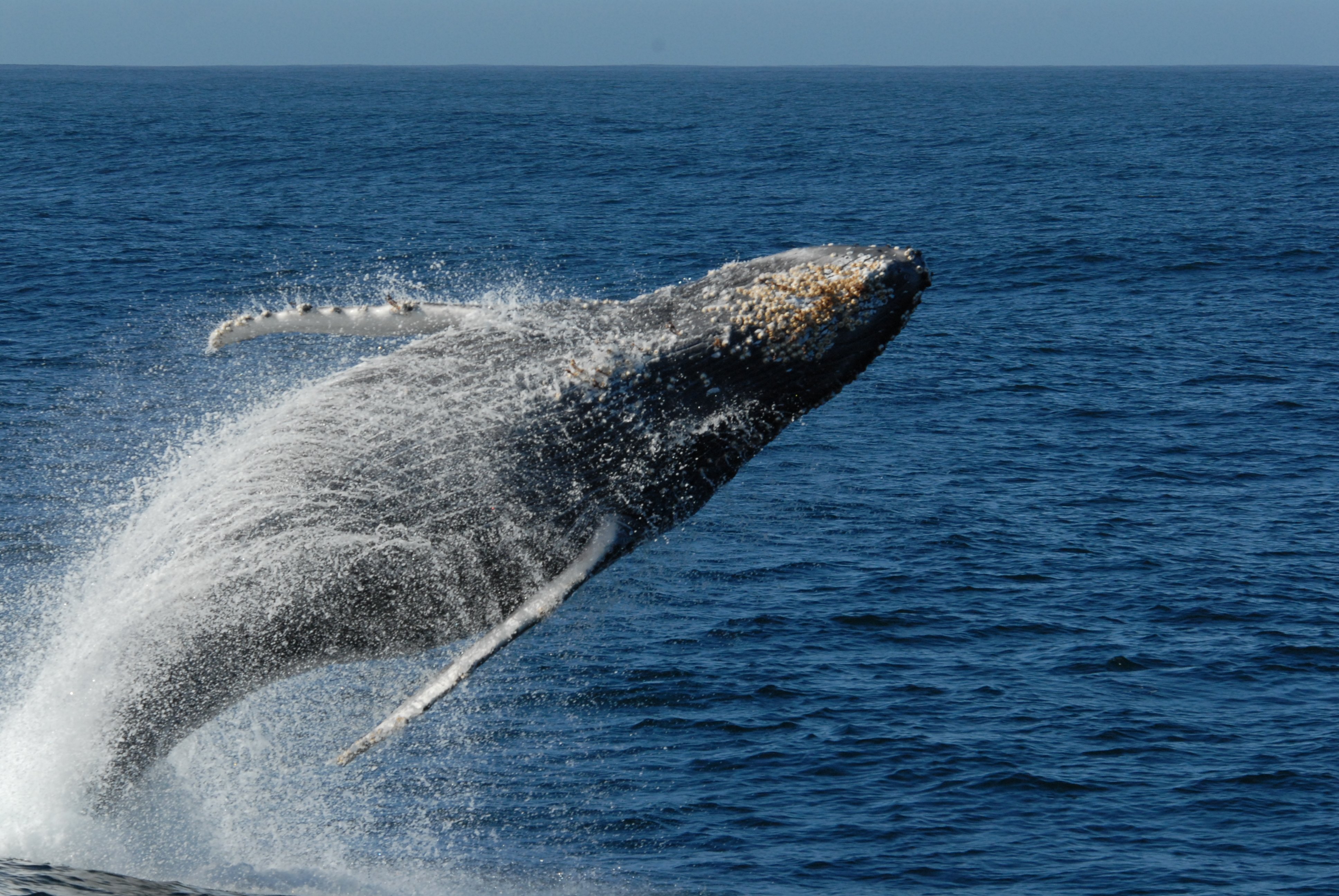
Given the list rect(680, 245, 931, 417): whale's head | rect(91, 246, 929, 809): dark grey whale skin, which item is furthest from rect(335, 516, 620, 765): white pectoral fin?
rect(680, 245, 931, 417): whale's head

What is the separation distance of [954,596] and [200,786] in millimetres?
19300

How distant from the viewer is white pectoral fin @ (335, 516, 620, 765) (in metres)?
10.8

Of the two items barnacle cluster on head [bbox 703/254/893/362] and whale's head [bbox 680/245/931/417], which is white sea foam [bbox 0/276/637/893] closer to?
whale's head [bbox 680/245/931/417]

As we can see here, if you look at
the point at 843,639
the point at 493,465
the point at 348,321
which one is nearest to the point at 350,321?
the point at 348,321

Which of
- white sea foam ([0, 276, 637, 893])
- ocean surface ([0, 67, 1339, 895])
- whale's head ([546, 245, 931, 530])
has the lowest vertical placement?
ocean surface ([0, 67, 1339, 895])

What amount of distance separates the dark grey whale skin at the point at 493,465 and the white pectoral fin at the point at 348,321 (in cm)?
61

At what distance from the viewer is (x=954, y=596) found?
32.0 meters

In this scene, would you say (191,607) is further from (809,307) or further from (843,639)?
(843,639)

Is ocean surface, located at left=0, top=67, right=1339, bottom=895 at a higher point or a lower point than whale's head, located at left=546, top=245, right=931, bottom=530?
lower

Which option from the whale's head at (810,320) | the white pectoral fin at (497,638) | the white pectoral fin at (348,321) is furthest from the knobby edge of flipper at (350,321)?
the white pectoral fin at (497,638)

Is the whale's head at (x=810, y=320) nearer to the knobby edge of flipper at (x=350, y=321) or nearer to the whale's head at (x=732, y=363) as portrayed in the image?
the whale's head at (x=732, y=363)

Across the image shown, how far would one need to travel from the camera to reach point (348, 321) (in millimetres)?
13078

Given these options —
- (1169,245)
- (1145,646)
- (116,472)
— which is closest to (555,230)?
(1169,245)

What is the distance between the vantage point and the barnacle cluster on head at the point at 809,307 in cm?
1157
